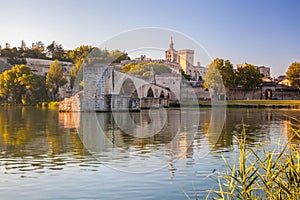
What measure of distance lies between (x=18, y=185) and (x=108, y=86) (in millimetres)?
39187

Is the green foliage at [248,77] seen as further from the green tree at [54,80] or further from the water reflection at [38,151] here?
the water reflection at [38,151]

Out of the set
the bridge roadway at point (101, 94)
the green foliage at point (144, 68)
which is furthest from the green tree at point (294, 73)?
the bridge roadway at point (101, 94)

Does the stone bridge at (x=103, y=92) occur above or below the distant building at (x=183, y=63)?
below

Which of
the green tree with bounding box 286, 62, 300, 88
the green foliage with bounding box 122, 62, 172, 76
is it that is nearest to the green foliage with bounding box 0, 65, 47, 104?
the green foliage with bounding box 122, 62, 172, 76

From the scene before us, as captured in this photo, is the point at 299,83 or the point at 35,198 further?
the point at 299,83

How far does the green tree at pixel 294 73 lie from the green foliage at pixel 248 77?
5.70 metres

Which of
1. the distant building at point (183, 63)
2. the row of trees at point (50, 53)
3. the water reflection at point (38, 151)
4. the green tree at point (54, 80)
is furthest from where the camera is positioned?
the row of trees at point (50, 53)

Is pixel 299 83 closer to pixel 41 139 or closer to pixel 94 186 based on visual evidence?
pixel 41 139

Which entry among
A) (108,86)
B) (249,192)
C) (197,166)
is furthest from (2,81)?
(249,192)

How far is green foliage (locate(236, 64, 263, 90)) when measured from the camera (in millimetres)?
78625

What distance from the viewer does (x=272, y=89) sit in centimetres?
8488

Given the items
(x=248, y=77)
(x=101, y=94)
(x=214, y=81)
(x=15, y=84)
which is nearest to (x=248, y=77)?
(x=248, y=77)

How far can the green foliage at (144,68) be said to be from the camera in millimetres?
77250

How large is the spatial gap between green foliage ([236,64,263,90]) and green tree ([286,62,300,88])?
5.70 meters
